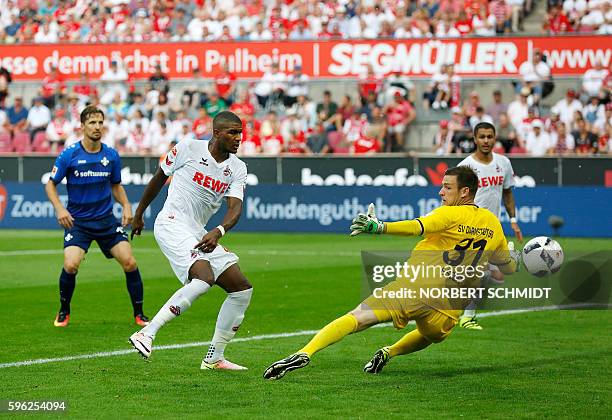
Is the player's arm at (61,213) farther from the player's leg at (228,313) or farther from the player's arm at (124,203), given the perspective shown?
the player's leg at (228,313)

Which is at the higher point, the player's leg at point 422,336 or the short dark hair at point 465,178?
the short dark hair at point 465,178

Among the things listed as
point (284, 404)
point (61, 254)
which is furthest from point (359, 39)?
point (284, 404)

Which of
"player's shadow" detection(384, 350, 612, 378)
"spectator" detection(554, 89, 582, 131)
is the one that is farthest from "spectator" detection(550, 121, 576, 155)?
"player's shadow" detection(384, 350, 612, 378)

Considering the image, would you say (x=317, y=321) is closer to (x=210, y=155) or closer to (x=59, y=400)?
(x=210, y=155)

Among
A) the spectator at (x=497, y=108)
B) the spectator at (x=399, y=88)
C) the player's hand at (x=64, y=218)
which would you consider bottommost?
the player's hand at (x=64, y=218)

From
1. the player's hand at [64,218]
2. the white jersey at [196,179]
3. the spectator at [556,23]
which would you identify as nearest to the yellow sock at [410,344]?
the white jersey at [196,179]

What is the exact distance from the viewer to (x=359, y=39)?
28.8 m

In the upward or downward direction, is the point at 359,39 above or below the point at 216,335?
above

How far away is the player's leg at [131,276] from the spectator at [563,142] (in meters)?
14.4

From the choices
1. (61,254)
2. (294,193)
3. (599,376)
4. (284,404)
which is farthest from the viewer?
(294,193)

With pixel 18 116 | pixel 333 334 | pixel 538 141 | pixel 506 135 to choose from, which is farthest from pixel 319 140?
pixel 333 334

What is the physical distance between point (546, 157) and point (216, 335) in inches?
630

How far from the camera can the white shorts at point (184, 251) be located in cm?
934

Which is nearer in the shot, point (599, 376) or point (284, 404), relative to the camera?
point (284, 404)
